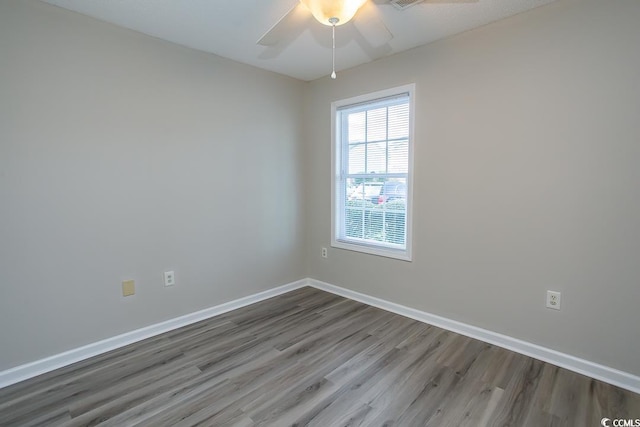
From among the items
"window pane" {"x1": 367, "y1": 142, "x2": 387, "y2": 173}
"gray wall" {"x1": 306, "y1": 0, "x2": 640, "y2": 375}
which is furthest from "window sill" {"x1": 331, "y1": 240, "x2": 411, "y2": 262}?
"window pane" {"x1": 367, "y1": 142, "x2": 387, "y2": 173}

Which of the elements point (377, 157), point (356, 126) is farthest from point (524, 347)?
point (356, 126)

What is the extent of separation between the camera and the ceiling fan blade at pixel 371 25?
2.04 meters

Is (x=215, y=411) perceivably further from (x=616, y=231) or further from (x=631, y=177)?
(x=631, y=177)

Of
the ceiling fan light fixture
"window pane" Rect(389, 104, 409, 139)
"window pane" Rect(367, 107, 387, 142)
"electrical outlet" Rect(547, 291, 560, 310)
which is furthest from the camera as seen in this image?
"window pane" Rect(367, 107, 387, 142)

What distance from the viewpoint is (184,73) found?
2.71 meters

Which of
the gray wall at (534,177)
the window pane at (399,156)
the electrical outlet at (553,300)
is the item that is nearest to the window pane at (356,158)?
the window pane at (399,156)

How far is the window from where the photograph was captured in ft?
9.72

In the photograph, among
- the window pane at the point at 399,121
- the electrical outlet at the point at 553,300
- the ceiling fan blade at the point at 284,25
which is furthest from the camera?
the window pane at the point at 399,121

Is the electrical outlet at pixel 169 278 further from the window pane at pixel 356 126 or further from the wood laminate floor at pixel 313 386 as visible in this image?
the window pane at pixel 356 126

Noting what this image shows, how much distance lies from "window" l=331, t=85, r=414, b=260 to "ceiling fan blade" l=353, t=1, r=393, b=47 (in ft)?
1.57

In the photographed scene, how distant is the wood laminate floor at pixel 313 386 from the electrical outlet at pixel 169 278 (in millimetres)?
411

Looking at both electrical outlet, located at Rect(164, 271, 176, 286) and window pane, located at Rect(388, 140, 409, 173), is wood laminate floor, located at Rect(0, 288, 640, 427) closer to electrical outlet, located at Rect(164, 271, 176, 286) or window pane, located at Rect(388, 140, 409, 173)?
electrical outlet, located at Rect(164, 271, 176, 286)

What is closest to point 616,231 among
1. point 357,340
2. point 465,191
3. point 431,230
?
point 465,191

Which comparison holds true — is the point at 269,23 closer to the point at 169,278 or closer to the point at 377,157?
the point at 377,157
